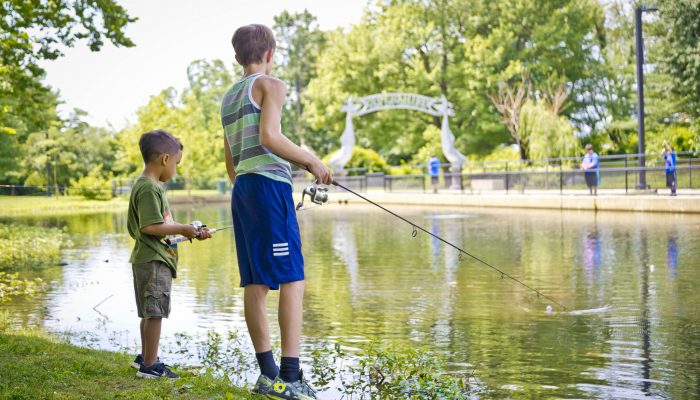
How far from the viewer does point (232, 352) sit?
6.86 meters

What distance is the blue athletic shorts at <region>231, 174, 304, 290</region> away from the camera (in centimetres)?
449

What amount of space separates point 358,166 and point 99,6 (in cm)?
3978

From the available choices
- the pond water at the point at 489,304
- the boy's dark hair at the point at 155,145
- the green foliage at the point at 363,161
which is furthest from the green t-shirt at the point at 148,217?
the green foliage at the point at 363,161

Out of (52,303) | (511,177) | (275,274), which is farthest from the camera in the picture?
(511,177)

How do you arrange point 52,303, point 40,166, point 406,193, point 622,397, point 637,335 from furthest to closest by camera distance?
1. point 40,166
2. point 406,193
3. point 52,303
4. point 637,335
5. point 622,397

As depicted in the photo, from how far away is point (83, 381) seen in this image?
4902 millimetres

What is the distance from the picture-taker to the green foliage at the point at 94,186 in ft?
164

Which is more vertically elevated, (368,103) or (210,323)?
(368,103)

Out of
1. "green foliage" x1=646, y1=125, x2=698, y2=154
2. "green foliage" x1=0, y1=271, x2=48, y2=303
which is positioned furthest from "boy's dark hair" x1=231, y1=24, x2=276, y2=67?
"green foliage" x1=646, y1=125, x2=698, y2=154

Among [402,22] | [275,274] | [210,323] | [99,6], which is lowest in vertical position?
[210,323]

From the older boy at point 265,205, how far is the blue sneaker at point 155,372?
754 millimetres

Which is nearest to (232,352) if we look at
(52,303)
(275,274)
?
(275,274)

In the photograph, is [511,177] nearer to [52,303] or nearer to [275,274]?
[52,303]

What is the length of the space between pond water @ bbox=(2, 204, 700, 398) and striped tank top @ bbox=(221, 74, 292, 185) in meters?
1.97
